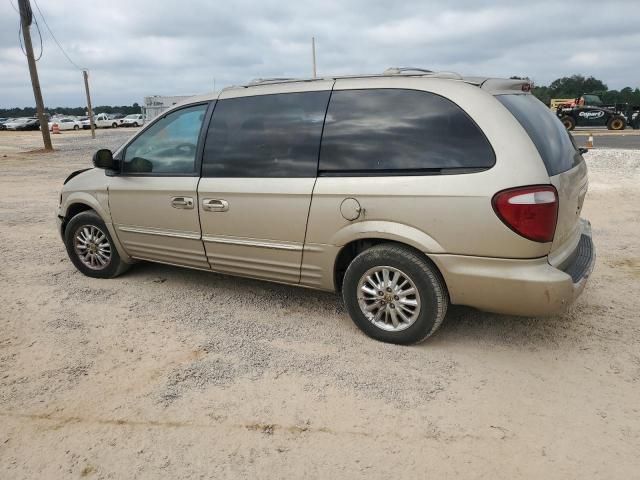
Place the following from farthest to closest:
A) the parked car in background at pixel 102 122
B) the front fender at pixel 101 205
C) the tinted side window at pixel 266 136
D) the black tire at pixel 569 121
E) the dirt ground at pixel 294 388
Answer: the parked car in background at pixel 102 122 → the black tire at pixel 569 121 → the front fender at pixel 101 205 → the tinted side window at pixel 266 136 → the dirt ground at pixel 294 388

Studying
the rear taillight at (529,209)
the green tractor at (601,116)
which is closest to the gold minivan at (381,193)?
the rear taillight at (529,209)

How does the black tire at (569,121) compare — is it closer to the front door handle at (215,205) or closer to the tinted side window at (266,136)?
the tinted side window at (266,136)

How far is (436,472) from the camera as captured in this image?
7.85 feet

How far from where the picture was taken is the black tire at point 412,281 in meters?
3.34

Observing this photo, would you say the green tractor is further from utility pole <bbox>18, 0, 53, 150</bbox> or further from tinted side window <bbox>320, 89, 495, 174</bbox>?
tinted side window <bbox>320, 89, 495, 174</bbox>

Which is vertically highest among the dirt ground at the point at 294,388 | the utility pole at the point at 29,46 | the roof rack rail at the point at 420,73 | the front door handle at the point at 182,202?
the utility pole at the point at 29,46

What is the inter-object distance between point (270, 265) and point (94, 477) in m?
1.93

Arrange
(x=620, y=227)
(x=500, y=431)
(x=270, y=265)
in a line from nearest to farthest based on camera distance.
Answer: (x=500, y=431), (x=270, y=265), (x=620, y=227)

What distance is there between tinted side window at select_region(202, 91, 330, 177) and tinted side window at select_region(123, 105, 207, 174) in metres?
0.20

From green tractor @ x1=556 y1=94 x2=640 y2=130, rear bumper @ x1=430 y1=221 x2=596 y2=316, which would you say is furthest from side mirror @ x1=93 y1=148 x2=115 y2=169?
green tractor @ x1=556 y1=94 x2=640 y2=130

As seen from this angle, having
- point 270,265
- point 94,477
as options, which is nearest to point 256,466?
point 94,477

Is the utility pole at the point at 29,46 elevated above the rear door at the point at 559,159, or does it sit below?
above

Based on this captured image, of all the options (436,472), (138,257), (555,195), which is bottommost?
(436,472)

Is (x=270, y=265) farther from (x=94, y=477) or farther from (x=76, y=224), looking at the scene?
(x=76, y=224)
